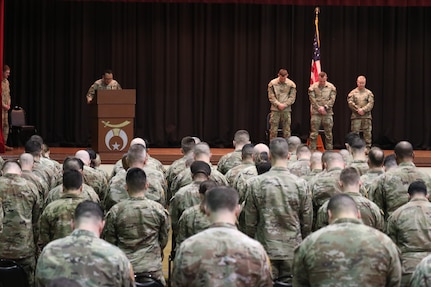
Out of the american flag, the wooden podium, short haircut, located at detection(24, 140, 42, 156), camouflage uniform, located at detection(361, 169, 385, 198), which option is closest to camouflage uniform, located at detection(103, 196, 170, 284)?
camouflage uniform, located at detection(361, 169, 385, 198)

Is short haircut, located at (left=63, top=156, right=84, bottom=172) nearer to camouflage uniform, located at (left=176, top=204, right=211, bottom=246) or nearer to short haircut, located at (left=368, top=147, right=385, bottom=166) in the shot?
camouflage uniform, located at (left=176, top=204, right=211, bottom=246)

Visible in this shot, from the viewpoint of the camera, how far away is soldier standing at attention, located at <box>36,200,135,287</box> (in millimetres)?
4484

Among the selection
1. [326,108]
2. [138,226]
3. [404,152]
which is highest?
[326,108]

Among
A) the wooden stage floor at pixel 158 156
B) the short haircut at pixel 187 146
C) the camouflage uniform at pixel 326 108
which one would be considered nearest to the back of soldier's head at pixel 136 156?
the short haircut at pixel 187 146

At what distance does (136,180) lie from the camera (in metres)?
6.25

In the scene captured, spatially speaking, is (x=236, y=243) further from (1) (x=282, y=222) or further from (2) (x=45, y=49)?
(2) (x=45, y=49)

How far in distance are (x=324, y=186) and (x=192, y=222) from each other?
1.53m

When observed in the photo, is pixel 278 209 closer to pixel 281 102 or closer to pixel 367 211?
pixel 367 211

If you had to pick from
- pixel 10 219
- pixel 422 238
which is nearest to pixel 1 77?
pixel 10 219

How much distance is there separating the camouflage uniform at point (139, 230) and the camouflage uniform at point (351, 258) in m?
1.90

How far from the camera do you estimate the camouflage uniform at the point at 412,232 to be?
619 cm

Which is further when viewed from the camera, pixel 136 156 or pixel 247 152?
pixel 247 152

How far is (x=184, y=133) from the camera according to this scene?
19.5m

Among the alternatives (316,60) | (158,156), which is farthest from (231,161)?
(316,60)
